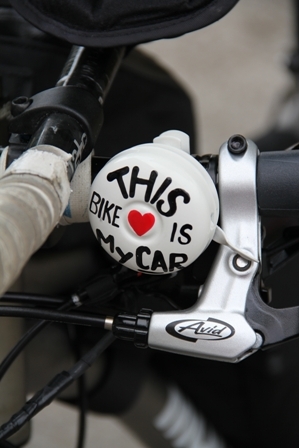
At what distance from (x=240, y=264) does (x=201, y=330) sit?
51 millimetres

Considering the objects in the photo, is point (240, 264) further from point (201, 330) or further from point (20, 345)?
point (20, 345)

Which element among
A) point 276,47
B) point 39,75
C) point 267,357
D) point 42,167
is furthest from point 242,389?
point 276,47

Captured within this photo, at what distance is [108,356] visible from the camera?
73cm

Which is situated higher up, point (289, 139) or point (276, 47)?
point (289, 139)

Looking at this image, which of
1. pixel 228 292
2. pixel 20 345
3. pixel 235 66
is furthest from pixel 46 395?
pixel 235 66

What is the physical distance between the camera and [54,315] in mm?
464

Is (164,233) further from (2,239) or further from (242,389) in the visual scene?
(242,389)

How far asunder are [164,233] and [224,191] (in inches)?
2.1

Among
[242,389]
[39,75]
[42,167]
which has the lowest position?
[242,389]

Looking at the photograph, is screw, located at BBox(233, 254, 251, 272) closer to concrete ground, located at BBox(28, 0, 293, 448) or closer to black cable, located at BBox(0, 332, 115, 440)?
black cable, located at BBox(0, 332, 115, 440)

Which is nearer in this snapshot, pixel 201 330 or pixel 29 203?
pixel 29 203

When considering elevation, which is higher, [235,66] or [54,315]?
[54,315]

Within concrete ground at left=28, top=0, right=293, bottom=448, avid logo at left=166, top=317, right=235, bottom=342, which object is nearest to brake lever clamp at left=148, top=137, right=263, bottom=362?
avid logo at left=166, top=317, right=235, bottom=342

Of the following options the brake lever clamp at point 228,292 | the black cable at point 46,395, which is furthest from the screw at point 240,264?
the black cable at point 46,395
